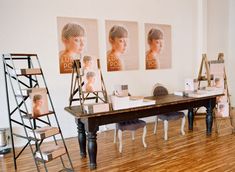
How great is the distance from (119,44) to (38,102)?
7.88 ft

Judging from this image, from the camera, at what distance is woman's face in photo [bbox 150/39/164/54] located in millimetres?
5216

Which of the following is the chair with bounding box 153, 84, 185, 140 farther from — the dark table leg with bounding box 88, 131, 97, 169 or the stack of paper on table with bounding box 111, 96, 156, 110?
the dark table leg with bounding box 88, 131, 97, 169

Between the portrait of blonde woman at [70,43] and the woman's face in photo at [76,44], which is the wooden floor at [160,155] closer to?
the portrait of blonde woman at [70,43]

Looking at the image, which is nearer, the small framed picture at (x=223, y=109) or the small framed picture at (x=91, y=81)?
the small framed picture at (x=91, y=81)

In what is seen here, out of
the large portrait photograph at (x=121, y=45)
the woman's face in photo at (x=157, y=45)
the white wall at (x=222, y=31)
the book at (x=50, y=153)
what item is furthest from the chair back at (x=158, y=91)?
the white wall at (x=222, y=31)

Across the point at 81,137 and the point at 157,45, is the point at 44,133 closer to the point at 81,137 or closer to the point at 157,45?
the point at 81,137

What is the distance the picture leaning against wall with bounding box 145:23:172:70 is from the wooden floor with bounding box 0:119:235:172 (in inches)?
68.0

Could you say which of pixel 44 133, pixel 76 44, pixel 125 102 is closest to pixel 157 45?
pixel 76 44

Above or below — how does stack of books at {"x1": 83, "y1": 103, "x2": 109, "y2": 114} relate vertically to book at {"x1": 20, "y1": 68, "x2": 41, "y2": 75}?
below

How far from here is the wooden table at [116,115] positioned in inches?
114

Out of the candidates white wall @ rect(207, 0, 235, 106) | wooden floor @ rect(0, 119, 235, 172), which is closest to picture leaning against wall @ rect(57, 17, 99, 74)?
wooden floor @ rect(0, 119, 235, 172)

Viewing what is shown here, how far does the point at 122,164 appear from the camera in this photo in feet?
10.2

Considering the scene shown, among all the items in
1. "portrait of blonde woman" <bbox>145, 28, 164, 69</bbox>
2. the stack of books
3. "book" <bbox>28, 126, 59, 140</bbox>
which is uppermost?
"portrait of blonde woman" <bbox>145, 28, 164, 69</bbox>

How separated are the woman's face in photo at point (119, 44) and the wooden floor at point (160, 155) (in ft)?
5.73
